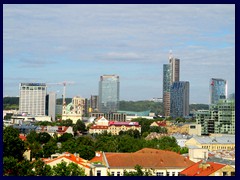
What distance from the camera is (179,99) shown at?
60719mm

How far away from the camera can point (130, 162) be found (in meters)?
10.7

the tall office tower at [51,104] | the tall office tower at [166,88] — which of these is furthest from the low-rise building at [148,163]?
the tall office tower at [166,88]

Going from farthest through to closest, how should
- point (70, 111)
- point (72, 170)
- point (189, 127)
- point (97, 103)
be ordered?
point (97, 103), point (70, 111), point (189, 127), point (72, 170)

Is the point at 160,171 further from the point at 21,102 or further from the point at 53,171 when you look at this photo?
the point at 21,102

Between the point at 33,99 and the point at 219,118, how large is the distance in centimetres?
2399

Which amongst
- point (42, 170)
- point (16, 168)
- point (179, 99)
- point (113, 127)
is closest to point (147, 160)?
point (42, 170)

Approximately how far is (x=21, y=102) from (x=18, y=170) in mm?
43793

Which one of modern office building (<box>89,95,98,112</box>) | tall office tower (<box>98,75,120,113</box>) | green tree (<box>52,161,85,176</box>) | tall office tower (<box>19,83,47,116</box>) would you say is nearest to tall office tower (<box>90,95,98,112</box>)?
modern office building (<box>89,95,98,112</box>)

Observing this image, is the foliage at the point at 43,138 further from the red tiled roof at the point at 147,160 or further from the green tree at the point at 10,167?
the green tree at the point at 10,167

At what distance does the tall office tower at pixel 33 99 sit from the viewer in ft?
171

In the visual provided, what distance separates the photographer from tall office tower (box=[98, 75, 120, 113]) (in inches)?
2229

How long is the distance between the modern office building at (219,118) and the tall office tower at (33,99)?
2080cm
